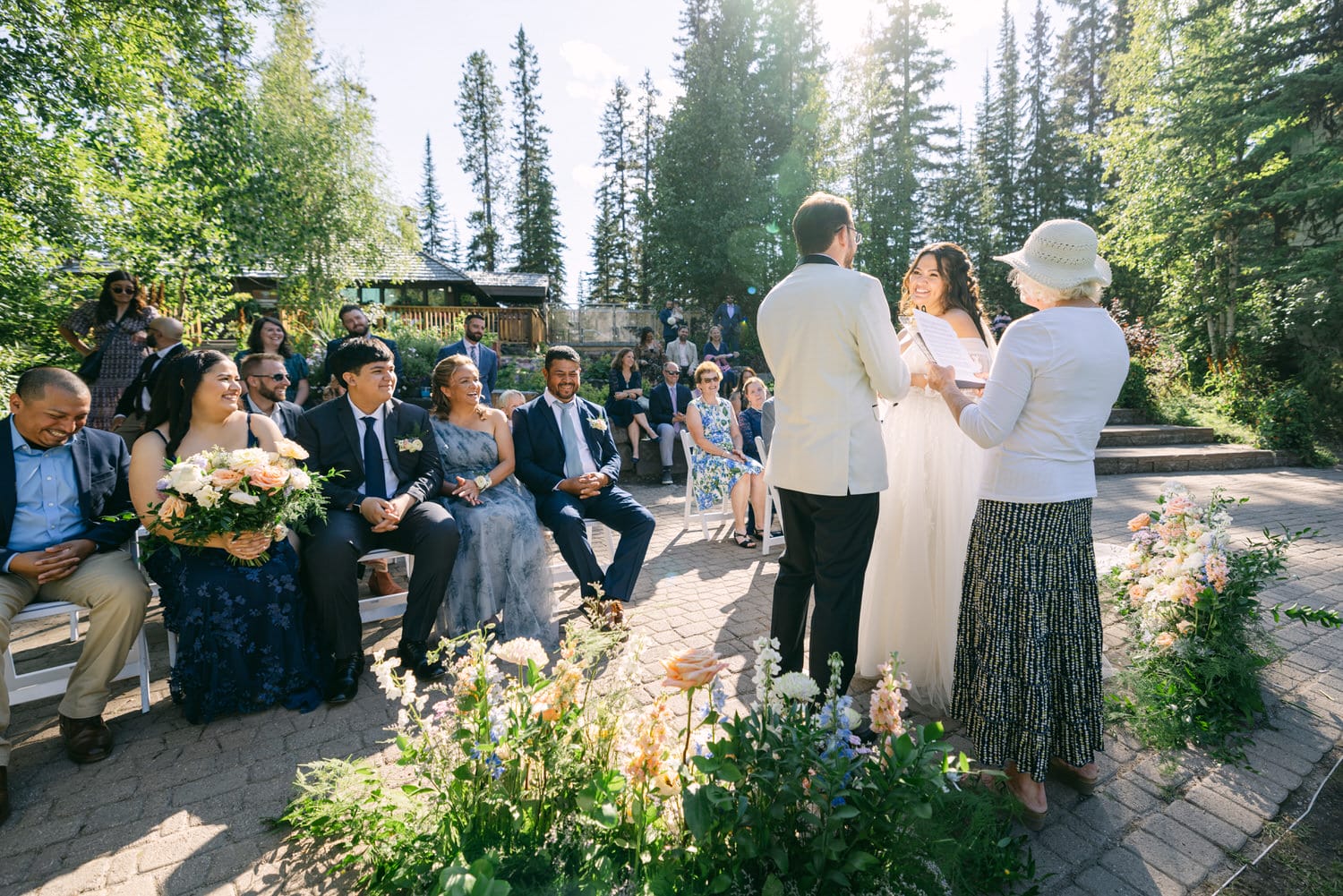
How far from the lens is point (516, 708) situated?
64.7 inches

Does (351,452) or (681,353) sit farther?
(681,353)

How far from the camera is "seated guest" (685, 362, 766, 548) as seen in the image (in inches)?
239

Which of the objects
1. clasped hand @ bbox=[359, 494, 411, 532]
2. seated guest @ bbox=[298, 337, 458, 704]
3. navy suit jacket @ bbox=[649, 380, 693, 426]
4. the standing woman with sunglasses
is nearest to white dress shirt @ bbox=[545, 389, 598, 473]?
seated guest @ bbox=[298, 337, 458, 704]

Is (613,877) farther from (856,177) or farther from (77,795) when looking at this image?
(856,177)

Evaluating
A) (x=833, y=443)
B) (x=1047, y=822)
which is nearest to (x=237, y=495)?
(x=833, y=443)

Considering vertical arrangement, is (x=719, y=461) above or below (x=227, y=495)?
below

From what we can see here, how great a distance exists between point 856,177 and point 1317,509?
78.7 ft

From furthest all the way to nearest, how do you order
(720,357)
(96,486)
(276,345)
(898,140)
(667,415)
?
(898,140)
(720,357)
(667,415)
(276,345)
(96,486)

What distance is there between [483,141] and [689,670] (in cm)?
4303

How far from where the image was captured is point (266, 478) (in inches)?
112

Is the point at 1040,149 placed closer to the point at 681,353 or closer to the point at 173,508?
the point at 681,353

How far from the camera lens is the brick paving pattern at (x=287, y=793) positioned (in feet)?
6.63

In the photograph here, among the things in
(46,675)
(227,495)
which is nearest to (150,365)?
(46,675)

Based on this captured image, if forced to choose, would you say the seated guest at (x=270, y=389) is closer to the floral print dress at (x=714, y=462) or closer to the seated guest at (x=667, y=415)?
the floral print dress at (x=714, y=462)
